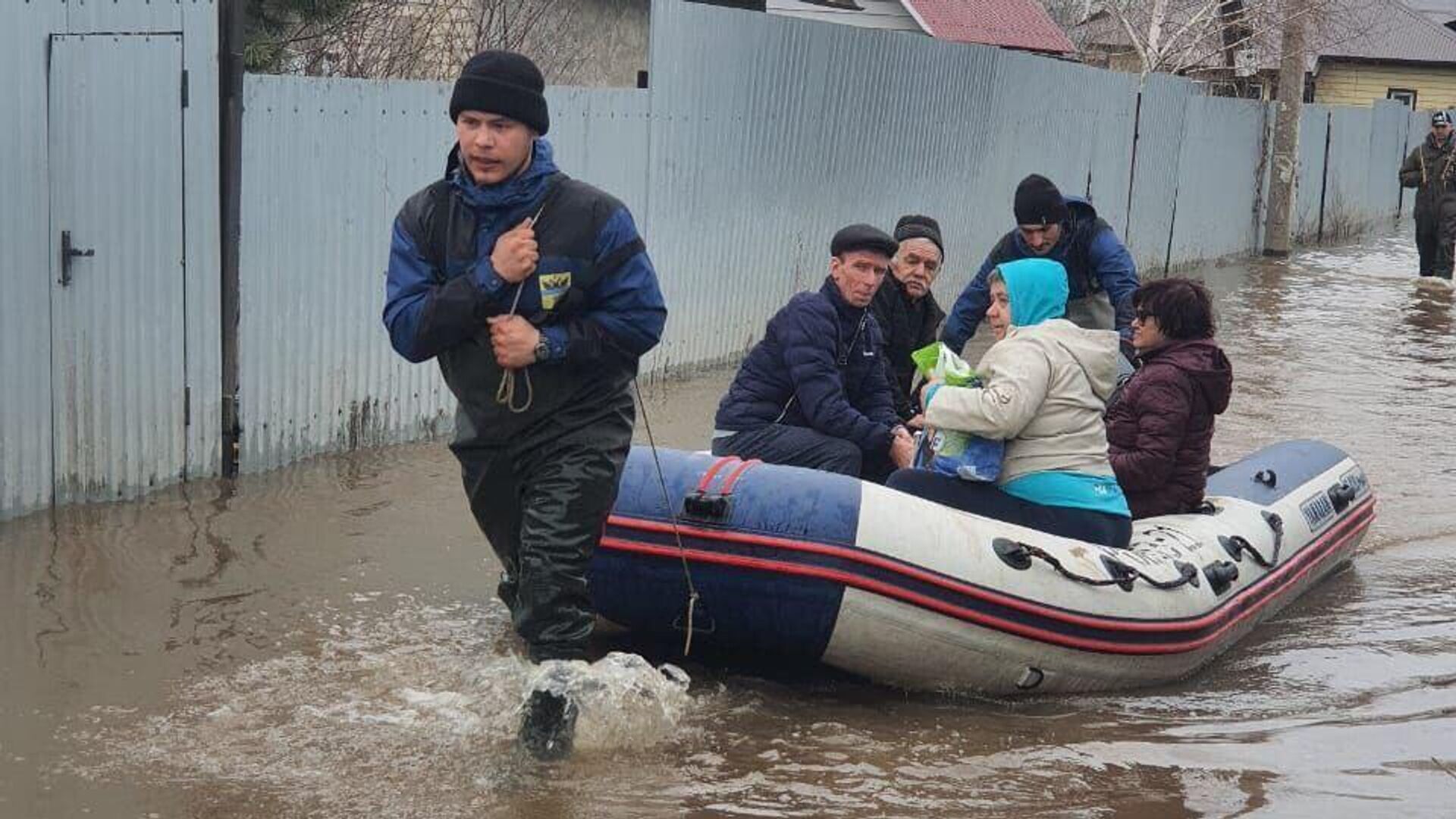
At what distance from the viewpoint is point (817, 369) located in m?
7.24

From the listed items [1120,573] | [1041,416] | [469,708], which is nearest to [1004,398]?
[1041,416]

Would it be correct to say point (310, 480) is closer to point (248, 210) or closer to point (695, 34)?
point (248, 210)

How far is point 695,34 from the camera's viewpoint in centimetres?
1184

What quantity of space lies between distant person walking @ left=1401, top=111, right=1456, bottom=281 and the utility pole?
9.61 feet

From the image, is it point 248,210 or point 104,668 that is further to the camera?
point 248,210

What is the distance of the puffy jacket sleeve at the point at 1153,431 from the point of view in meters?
7.21

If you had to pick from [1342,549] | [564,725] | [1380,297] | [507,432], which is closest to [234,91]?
[507,432]

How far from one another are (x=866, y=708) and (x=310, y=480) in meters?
3.47

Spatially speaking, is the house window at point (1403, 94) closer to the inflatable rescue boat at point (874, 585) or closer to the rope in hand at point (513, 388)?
the inflatable rescue boat at point (874, 585)

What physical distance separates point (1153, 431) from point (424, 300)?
3142mm

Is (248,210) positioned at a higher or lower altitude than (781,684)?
higher

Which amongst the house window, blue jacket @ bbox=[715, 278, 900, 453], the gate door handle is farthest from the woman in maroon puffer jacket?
the house window

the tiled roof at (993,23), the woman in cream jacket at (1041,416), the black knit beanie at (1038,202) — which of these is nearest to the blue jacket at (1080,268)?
the black knit beanie at (1038,202)

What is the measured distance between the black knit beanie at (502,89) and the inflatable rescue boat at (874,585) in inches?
59.3
